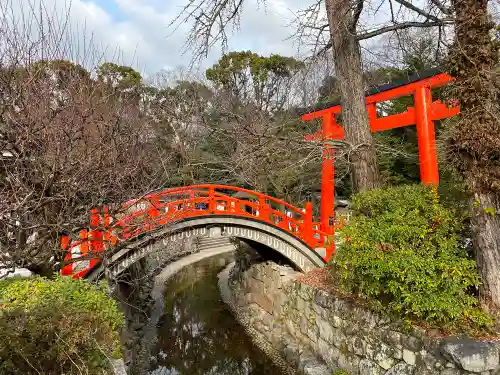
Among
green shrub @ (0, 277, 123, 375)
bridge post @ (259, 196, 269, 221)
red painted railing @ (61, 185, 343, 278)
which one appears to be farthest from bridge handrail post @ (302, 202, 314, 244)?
green shrub @ (0, 277, 123, 375)

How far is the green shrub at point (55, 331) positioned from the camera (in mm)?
3184

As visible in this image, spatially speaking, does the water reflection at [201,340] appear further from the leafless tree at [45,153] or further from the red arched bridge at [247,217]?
the leafless tree at [45,153]

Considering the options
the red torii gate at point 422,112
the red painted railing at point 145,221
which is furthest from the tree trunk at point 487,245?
the red painted railing at point 145,221

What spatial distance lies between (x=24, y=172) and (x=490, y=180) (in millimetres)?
6087

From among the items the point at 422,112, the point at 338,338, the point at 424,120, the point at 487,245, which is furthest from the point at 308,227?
the point at 487,245

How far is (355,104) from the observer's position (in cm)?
662

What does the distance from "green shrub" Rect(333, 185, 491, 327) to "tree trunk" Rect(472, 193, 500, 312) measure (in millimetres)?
144

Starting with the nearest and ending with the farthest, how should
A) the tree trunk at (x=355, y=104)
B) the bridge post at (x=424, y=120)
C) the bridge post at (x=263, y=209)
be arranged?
the tree trunk at (x=355, y=104) → the bridge post at (x=263, y=209) → the bridge post at (x=424, y=120)

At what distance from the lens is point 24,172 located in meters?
4.69

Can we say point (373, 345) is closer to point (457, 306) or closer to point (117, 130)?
point (457, 306)

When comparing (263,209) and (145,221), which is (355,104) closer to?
(263,209)

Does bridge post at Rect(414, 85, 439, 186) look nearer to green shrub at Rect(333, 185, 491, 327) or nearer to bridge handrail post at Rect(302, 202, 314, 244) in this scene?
bridge handrail post at Rect(302, 202, 314, 244)

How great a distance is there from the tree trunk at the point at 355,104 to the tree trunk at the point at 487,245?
6.76 ft

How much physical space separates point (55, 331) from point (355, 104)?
5750 mm
